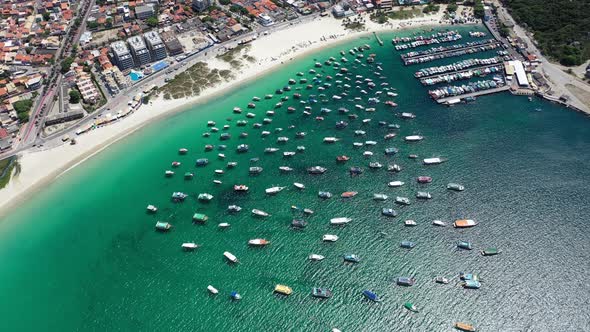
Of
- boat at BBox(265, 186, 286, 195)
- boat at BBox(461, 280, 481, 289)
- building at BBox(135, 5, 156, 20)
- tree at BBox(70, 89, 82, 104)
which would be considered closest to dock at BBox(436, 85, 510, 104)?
boat at BBox(265, 186, 286, 195)

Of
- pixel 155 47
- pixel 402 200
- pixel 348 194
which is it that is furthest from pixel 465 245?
pixel 155 47

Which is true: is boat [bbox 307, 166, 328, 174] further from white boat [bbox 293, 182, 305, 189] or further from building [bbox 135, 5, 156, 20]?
building [bbox 135, 5, 156, 20]

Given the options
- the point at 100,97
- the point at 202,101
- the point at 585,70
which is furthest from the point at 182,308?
the point at 585,70

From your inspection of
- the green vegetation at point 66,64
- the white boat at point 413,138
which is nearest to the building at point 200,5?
the green vegetation at point 66,64

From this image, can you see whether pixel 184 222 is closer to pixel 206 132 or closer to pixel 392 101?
pixel 206 132

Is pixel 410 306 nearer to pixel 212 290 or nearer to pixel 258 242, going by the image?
pixel 258 242
